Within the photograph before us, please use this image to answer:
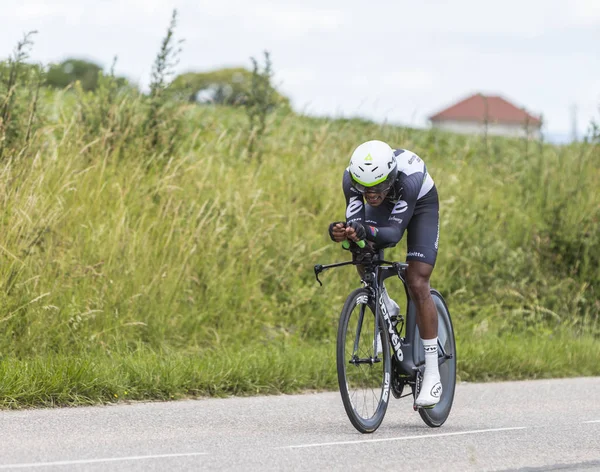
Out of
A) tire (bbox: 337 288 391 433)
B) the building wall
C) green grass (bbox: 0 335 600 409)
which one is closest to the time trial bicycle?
tire (bbox: 337 288 391 433)

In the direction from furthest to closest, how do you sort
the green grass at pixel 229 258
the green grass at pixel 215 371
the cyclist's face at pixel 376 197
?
the green grass at pixel 229 258
the green grass at pixel 215 371
the cyclist's face at pixel 376 197

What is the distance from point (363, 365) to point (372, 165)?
1443 mm

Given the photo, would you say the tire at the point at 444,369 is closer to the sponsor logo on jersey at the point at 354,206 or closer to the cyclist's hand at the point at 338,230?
the sponsor logo on jersey at the point at 354,206

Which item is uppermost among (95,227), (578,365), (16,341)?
(95,227)

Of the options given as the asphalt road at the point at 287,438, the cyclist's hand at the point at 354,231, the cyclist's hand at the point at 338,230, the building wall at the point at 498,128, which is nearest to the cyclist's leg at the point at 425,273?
the asphalt road at the point at 287,438

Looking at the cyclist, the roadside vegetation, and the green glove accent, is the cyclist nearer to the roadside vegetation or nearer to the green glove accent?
the green glove accent

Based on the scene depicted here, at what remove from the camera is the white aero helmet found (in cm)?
720

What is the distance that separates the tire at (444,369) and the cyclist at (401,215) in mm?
316

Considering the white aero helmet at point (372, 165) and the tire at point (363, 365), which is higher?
the white aero helmet at point (372, 165)

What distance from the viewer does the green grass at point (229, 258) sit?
974 cm

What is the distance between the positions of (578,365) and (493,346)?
3.82 ft

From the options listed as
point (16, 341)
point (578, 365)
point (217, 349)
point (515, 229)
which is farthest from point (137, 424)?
point (515, 229)

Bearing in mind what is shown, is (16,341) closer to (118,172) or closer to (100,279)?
(100,279)

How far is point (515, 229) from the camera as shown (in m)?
15.9
